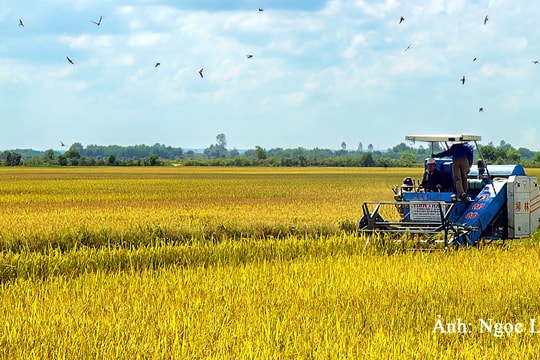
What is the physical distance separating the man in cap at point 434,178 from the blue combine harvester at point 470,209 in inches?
3.7

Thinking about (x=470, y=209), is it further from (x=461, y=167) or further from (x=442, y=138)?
(x=442, y=138)

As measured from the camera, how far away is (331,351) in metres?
6.31

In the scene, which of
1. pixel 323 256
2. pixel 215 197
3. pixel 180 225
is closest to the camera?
pixel 323 256

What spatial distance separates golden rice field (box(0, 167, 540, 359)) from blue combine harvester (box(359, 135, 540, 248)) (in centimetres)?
42

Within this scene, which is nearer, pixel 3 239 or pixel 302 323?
pixel 302 323

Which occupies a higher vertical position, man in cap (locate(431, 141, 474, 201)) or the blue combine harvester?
man in cap (locate(431, 141, 474, 201))

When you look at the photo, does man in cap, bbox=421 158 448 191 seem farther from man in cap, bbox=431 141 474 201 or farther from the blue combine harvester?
man in cap, bbox=431 141 474 201

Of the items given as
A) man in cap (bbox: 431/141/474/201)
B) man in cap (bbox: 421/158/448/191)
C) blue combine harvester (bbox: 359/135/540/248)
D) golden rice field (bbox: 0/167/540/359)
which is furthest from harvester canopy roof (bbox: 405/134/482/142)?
golden rice field (bbox: 0/167/540/359)

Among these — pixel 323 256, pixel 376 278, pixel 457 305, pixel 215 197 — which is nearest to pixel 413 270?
pixel 376 278

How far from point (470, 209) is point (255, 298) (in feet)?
19.5

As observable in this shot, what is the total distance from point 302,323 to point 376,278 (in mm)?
2606

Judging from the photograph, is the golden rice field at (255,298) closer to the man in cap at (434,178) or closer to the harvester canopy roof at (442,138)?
the man in cap at (434,178)

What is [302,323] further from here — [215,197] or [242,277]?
[215,197]

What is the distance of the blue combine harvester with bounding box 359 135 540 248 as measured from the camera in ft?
41.5
